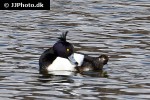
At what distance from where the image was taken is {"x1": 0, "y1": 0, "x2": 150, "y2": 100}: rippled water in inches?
561

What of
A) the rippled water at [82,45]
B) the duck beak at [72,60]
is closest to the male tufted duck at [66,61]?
the duck beak at [72,60]

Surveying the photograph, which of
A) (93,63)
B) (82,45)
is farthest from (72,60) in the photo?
(82,45)

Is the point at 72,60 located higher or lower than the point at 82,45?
higher

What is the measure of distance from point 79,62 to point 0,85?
8.69 feet

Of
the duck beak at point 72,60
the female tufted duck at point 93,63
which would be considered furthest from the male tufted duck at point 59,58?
the female tufted duck at point 93,63

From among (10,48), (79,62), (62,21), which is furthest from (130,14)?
(79,62)

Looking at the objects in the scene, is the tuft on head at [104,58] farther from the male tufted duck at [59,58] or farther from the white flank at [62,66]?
the male tufted duck at [59,58]

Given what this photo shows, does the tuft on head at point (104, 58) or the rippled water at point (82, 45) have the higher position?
the tuft on head at point (104, 58)

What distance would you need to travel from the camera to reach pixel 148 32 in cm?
2184

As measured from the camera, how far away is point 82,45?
1983cm

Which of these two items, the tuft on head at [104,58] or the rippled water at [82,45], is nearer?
the rippled water at [82,45]

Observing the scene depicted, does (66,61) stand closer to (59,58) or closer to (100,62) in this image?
(59,58)

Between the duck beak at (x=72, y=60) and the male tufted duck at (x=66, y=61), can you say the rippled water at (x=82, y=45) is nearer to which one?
the male tufted duck at (x=66, y=61)

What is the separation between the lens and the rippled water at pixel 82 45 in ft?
46.8
